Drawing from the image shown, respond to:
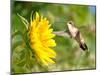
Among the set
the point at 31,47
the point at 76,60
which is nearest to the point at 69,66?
the point at 76,60

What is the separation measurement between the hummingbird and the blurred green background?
0.04 m

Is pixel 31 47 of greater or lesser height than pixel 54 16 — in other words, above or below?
below

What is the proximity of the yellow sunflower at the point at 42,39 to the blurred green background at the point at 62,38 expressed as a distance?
51mm

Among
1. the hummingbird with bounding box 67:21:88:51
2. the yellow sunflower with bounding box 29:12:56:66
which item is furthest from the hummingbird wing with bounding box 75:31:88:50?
the yellow sunflower with bounding box 29:12:56:66

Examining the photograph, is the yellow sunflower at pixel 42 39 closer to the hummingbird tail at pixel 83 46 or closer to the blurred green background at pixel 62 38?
the blurred green background at pixel 62 38

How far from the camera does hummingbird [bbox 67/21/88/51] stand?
2.52m

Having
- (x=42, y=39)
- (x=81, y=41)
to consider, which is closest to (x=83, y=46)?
(x=81, y=41)

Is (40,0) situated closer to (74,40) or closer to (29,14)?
(29,14)

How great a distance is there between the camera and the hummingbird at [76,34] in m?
2.52

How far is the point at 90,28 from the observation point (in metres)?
2.62

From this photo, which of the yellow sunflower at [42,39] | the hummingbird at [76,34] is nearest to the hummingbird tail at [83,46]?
the hummingbird at [76,34]

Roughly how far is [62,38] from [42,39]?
8.7 inches

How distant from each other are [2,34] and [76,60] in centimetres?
83

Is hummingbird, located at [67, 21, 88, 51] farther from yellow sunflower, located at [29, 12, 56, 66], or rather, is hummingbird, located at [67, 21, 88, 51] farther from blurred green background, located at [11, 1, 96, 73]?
yellow sunflower, located at [29, 12, 56, 66]
